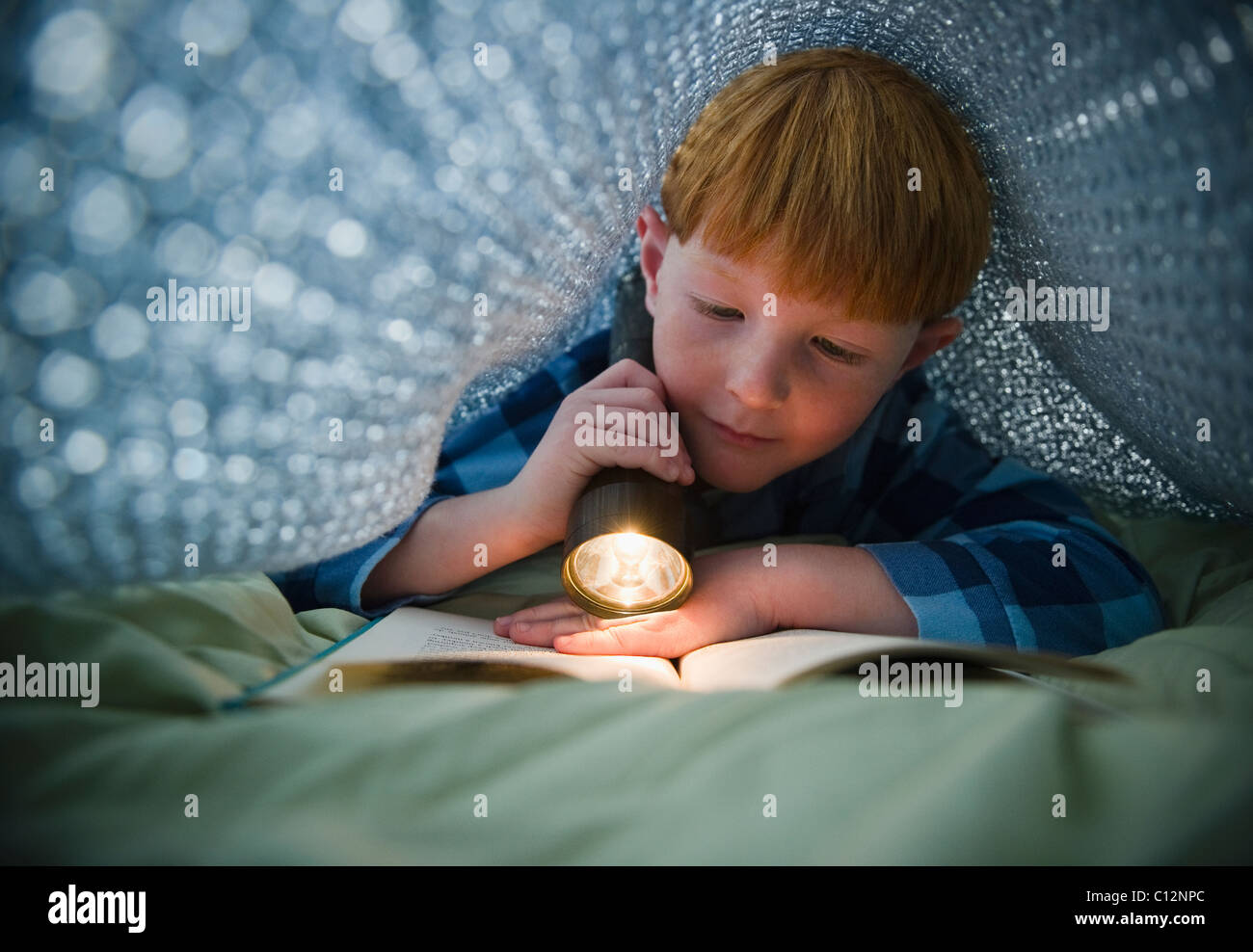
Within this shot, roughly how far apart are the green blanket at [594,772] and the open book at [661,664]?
0.02 meters

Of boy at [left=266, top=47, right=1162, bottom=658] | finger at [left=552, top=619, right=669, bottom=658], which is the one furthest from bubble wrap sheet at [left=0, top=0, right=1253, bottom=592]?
finger at [left=552, top=619, right=669, bottom=658]

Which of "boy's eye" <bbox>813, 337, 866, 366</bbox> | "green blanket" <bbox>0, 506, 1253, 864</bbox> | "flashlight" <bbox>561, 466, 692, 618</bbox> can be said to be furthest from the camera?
"boy's eye" <bbox>813, 337, 866, 366</bbox>

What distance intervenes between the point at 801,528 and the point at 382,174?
1.78 feet

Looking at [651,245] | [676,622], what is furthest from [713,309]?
[676,622]

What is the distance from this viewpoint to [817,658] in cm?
46

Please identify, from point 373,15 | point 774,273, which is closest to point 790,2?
point 774,273

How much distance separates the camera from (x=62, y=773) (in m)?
0.33

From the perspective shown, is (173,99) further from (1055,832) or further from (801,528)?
(801,528)

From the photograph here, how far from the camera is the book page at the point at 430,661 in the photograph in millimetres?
448

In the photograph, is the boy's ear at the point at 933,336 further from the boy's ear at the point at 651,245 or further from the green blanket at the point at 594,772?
the green blanket at the point at 594,772

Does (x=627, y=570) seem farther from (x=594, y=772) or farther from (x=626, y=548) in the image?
(x=594, y=772)

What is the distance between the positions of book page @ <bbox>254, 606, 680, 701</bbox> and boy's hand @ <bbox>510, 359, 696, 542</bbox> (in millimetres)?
106

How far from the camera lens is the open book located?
0.43 meters

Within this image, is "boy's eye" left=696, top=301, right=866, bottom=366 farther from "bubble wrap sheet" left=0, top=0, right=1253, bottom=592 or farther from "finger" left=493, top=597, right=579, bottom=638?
"finger" left=493, top=597, right=579, bottom=638
